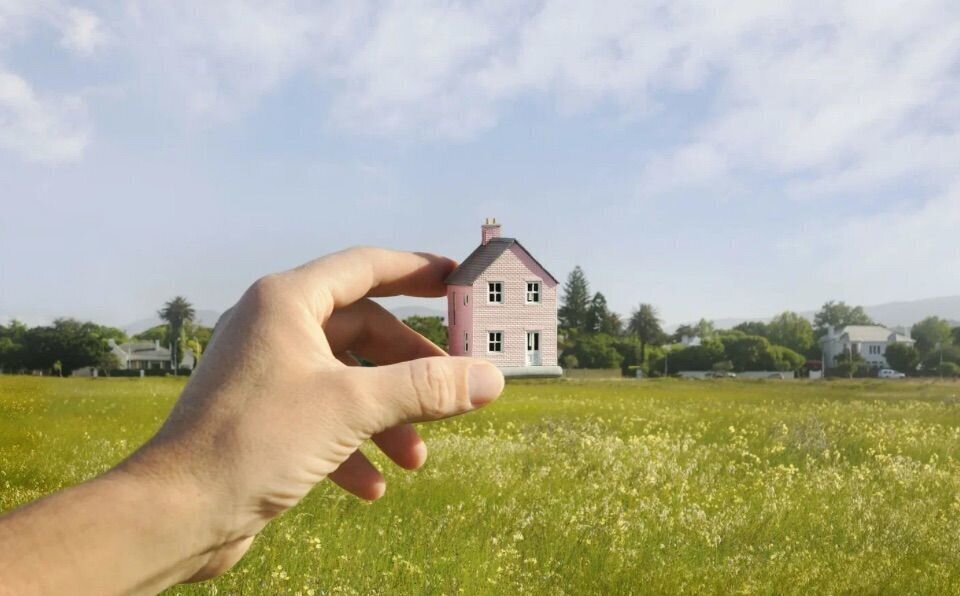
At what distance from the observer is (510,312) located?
7.92 ft

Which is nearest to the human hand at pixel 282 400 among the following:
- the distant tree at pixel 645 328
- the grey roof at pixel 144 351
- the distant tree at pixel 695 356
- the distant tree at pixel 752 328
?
the distant tree at pixel 645 328

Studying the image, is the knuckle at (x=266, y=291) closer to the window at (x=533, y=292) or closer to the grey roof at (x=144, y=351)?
the window at (x=533, y=292)

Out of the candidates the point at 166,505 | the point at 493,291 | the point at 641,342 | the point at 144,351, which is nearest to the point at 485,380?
the point at 493,291

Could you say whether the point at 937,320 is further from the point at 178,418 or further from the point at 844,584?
Result: the point at 178,418

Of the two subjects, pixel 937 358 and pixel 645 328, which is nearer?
pixel 645 328

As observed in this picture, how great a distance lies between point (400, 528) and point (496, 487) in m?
1.90

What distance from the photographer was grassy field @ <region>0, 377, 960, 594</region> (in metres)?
6.33

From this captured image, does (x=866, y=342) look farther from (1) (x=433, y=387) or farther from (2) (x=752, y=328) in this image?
(1) (x=433, y=387)

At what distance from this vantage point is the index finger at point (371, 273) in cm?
238

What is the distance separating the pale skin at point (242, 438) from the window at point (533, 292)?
0.23 m

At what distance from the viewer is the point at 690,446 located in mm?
13523

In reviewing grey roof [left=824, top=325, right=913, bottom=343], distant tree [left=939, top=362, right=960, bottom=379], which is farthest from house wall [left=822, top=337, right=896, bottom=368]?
distant tree [left=939, top=362, right=960, bottom=379]

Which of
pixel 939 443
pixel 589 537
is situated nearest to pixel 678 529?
pixel 589 537

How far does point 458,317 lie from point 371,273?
0.92 feet
